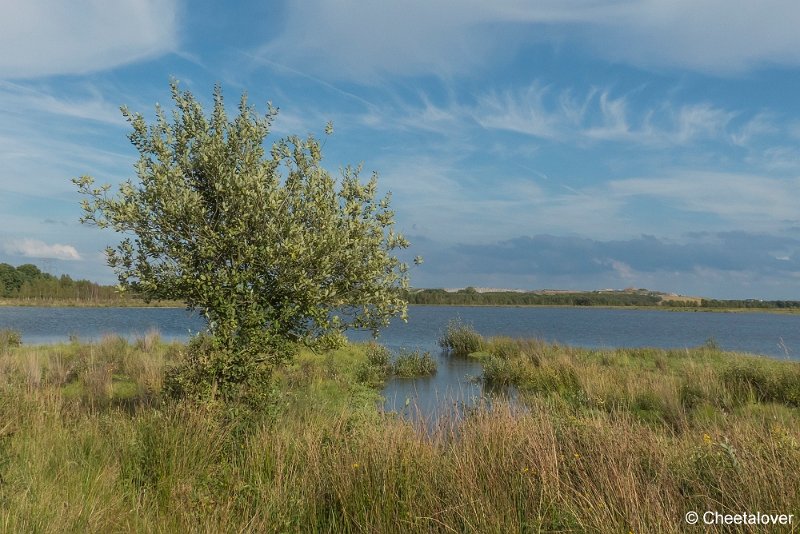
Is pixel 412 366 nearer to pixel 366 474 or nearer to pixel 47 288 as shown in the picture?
pixel 366 474

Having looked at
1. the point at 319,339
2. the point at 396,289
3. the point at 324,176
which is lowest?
the point at 319,339

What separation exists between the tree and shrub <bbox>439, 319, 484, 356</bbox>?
26471 mm

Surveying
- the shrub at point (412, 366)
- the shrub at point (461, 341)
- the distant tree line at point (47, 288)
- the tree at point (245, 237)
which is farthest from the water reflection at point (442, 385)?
the distant tree line at point (47, 288)

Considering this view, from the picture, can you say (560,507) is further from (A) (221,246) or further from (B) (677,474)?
(A) (221,246)

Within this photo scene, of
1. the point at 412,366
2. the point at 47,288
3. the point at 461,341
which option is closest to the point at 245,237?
the point at 412,366

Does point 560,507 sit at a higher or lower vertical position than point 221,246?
lower

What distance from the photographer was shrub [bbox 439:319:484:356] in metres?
36.2

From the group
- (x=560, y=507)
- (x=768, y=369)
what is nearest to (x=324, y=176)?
(x=560, y=507)

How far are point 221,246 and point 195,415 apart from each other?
2828mm

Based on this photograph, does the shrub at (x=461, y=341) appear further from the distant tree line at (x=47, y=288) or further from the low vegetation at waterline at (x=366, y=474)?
the distant tree line at (x=47, y=288)

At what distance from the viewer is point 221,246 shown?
8992 millimetres

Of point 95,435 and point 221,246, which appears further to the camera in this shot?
point 221,246

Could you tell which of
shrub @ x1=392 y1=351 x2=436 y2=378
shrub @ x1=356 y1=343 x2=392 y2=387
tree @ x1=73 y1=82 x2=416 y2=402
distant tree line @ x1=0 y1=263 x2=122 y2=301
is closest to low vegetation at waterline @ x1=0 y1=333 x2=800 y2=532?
tree @ x1=73 y1=82 x2=416 y2=402

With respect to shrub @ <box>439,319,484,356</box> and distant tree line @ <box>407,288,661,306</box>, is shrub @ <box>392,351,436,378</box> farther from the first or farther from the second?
distant tree line @ <box>407,288,661,306</box>
